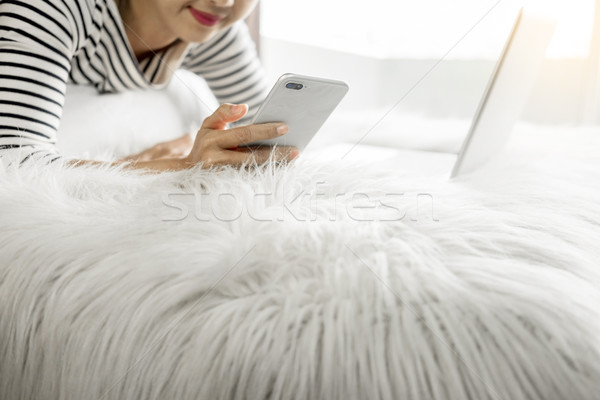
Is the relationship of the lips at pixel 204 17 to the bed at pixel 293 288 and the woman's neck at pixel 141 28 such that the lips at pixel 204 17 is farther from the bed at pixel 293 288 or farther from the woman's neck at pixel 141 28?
the bed at pixel 293 288

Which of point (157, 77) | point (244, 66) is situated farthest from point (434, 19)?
point (157, 77)

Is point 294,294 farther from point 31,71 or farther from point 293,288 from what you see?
point 31,71

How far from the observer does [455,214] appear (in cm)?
45

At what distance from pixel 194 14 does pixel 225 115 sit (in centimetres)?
36

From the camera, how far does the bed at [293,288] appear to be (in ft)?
1.03

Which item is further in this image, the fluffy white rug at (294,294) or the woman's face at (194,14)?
the woman's face at (194,14)

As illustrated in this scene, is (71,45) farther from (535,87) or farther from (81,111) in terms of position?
(535,87)

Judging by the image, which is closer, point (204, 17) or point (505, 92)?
point (505, 92)

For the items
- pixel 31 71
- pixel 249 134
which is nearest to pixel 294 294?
pixel 249 134

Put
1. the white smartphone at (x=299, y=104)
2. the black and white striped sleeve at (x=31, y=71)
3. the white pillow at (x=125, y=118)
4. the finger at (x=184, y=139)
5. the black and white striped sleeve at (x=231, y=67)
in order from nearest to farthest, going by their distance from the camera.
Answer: the white smartphone at (x=299, y=104) < the black and white striped sleeve at (x=31, y=71) < the white pillow at (x=125, y=118) < the finger at (x=184, y=139) < the black and white striped sleeve at (x=231, y=67)

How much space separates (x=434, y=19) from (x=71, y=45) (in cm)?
137

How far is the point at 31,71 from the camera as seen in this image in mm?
686

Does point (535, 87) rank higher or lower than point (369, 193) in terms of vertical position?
higher

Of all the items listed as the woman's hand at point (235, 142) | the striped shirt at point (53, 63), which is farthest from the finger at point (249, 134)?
the striped shirt at point (53, 63)
